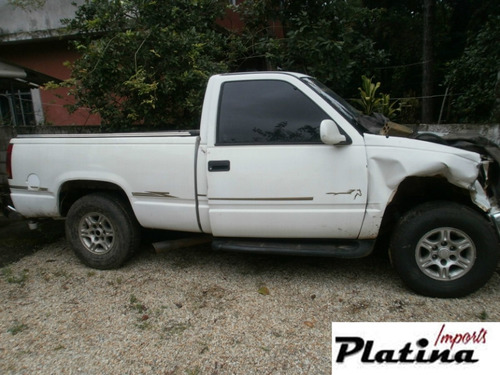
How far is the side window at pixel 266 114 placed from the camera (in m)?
3.21

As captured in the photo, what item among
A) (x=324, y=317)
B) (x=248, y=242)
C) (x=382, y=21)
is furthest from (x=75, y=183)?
(x=382, y=21)

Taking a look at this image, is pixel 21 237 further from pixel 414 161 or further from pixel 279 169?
pixel 414 161

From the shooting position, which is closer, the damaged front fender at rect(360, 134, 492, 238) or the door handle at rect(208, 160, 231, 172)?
the damaged front fender at rect(360, 134, 492, 238)

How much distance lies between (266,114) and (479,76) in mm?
5340

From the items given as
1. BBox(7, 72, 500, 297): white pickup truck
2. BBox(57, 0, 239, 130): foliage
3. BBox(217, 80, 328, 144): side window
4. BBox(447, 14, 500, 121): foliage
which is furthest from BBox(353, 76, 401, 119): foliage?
BBox(217, 80, 328, 144): side window

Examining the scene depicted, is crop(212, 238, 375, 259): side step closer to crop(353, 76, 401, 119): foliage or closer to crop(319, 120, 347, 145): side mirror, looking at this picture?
crop(319, 120, 347, 145): side mirror

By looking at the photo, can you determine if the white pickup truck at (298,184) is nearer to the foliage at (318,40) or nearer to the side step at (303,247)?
the side step at (303,247)

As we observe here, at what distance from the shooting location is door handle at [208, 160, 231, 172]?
325cm

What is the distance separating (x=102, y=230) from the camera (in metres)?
3.87

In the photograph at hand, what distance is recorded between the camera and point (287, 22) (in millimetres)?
6125

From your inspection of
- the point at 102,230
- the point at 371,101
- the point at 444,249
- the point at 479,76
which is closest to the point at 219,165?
the point at 102,230

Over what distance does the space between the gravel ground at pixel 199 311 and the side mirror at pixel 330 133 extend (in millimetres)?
1351

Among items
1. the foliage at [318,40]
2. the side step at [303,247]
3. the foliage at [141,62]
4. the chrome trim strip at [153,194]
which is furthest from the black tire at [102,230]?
the foliage at [318,40]

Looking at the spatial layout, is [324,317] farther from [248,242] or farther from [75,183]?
[75,183]
